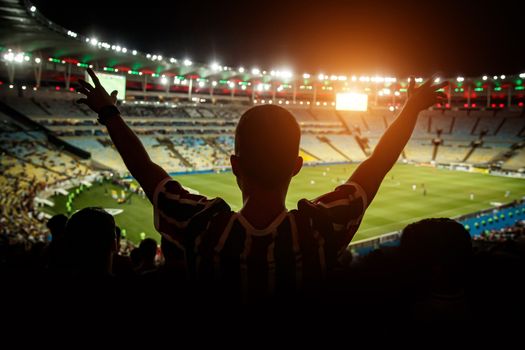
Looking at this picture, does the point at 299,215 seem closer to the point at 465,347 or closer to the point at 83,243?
the point at 465,347

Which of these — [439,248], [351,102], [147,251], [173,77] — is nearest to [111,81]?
[173,77]

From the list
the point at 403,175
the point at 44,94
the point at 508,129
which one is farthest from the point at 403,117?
the point at 508,129

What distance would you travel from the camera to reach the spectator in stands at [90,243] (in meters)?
2.45

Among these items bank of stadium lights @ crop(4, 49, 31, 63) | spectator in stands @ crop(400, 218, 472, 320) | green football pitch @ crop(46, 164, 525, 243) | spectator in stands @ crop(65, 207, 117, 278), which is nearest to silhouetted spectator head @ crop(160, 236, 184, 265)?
spectator in stands @ crop(65, 207, 117, 278)

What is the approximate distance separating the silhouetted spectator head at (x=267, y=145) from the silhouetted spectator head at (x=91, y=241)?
1.23 m

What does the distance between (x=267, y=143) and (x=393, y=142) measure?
0.85m

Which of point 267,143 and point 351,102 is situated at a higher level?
point 351,102

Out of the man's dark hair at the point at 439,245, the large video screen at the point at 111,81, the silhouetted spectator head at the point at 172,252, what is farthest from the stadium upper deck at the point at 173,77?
the man's dark hair at the point at 439,245

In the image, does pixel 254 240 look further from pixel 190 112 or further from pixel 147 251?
pixel 190 112

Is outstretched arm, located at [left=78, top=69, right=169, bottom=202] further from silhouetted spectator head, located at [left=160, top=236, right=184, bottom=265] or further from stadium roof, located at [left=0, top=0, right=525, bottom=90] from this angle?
stadium roof, located at [left=0, top=0, right=525, bottom=90]

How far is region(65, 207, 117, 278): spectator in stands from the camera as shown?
2449mm

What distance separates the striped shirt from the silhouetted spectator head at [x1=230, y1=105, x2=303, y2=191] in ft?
0.62

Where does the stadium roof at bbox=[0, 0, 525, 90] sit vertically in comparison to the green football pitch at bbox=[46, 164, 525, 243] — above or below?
above

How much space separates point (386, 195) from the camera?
34.0 meters
